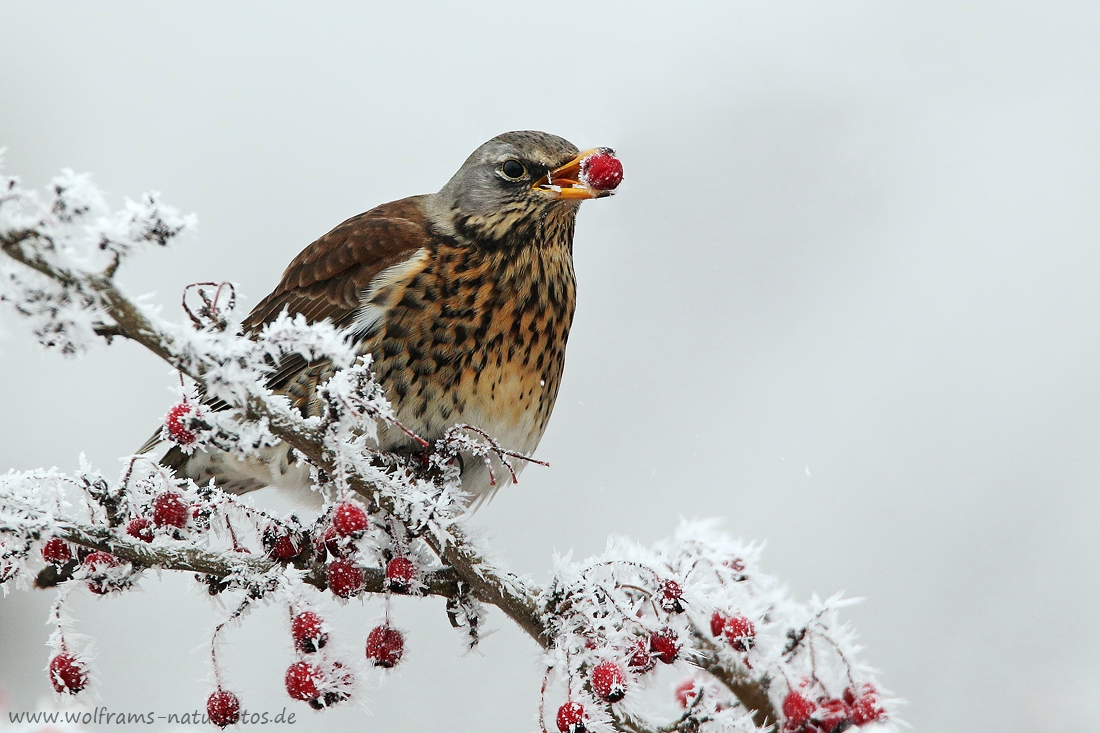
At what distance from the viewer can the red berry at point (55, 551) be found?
1.83 m

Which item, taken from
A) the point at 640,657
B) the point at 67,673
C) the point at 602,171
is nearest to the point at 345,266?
the point at 602,171

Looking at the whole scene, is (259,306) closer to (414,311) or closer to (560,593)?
(414,311)

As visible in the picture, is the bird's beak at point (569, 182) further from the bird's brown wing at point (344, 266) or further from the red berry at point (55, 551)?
the red berry at point (55, 551)

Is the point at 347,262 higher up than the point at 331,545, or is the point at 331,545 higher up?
the point at 347,262

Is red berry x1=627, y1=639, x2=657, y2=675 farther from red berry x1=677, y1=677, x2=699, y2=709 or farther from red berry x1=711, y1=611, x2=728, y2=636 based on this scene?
red berry x1=677, y1=677, x2=699, y2=709

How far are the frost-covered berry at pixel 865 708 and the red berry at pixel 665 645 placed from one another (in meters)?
0.40

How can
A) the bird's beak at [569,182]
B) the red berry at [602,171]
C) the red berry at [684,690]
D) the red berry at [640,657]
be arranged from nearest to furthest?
the red berry at [640,657]
the red berry at [684,690]
the red berry at [602,171]
the bird's beak at [569,182]

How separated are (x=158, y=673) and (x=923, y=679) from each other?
15.8ft

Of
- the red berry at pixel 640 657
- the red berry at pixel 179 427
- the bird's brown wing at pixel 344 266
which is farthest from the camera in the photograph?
the bird's brown wing at pixel 344 266

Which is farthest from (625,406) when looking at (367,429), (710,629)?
(367,429)

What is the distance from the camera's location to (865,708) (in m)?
2.06

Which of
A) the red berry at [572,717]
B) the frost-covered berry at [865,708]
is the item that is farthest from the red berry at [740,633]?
the red berry at [572,717]

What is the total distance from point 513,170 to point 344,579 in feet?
5.10

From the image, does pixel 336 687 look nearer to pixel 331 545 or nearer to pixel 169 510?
pixel 331 545
